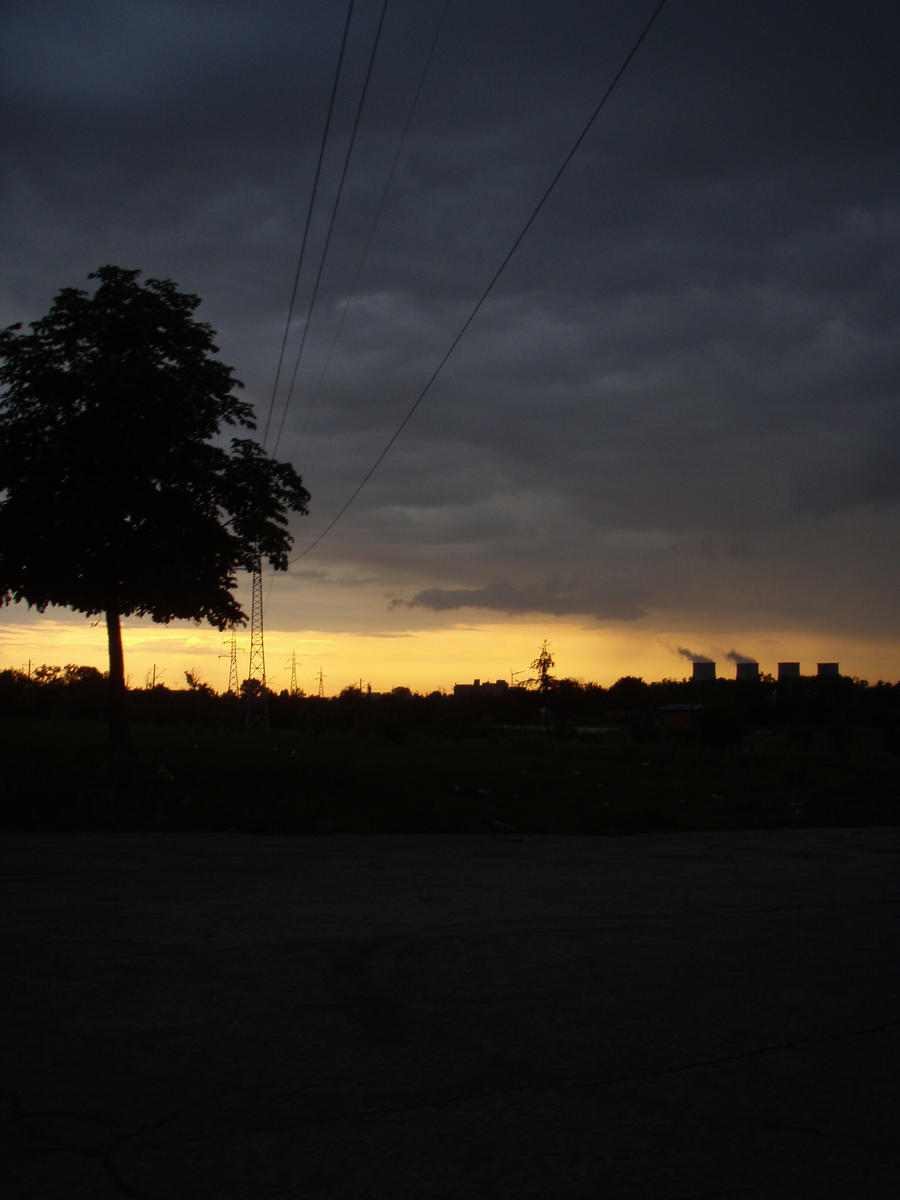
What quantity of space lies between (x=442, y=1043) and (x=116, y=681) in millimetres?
21651

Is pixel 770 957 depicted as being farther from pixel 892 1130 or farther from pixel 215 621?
pixel 215 621

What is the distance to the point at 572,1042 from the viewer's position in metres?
4.66

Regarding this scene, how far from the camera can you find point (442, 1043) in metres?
4.60

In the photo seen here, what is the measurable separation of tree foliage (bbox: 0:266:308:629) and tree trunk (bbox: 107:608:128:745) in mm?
426

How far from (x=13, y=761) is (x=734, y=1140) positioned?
778 inches

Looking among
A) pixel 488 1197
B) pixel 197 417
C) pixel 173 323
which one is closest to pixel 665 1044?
pixel 488 1197

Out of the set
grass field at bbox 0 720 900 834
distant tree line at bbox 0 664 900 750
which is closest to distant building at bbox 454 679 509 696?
distant tree line at bbox 0 664 900 750

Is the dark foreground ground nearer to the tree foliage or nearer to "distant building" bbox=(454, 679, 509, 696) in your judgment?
Result: the tree foliage

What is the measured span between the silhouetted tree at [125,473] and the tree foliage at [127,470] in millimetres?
33

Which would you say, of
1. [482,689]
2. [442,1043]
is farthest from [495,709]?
[442,1043]

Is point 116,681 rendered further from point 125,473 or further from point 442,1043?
point 442,1043

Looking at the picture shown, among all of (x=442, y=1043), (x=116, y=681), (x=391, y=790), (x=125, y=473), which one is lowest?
Answer: (x=391, y=790)

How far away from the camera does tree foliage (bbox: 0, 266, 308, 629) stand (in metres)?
22.5

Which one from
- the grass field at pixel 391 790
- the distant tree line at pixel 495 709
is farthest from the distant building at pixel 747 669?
the grass field at pixel 391 790
